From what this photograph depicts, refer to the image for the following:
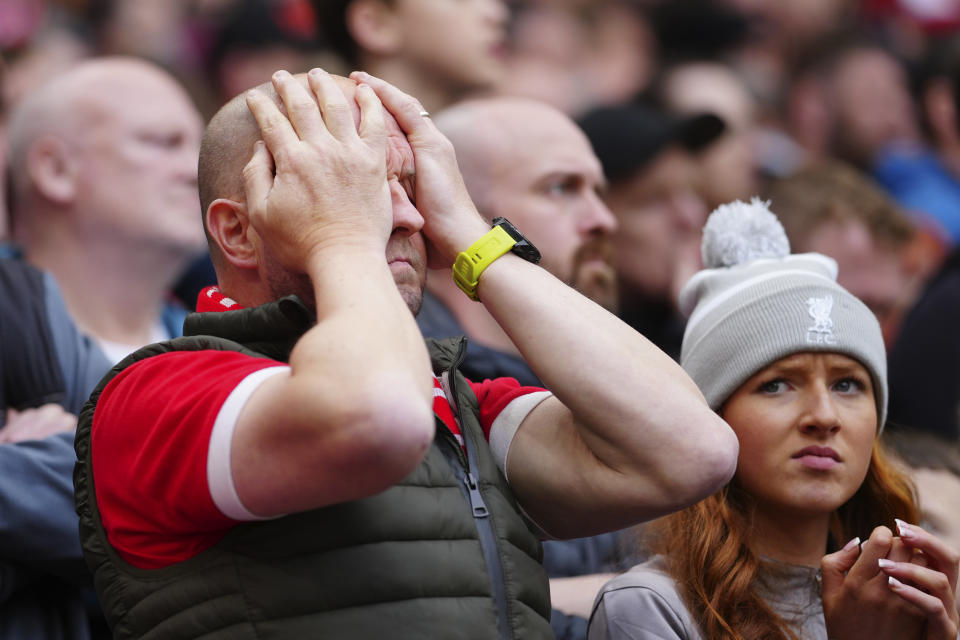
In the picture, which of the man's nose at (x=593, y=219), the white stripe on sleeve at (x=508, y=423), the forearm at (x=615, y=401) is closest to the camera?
the forearm at (x=615, y=401)

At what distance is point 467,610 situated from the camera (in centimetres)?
194

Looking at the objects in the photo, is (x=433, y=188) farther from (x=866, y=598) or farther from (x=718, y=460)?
(x=866, y=598)

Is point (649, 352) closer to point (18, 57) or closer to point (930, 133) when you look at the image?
point (18, 57)

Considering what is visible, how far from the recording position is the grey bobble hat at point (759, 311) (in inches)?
105

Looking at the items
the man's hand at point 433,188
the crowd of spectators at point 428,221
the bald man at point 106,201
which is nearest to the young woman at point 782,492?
the crowd of spectators at point 428,221

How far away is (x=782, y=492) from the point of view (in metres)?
2.65

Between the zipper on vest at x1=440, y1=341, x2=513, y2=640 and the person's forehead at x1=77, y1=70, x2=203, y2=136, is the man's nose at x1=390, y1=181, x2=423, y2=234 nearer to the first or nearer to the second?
the zipper on vest at x1=440, y1=341, x2=513, y2=640

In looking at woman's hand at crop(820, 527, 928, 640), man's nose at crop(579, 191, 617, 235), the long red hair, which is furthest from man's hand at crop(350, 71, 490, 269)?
man's nose at crop(579, 191, 617, 235)

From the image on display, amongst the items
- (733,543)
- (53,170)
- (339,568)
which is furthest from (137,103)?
(339,568)

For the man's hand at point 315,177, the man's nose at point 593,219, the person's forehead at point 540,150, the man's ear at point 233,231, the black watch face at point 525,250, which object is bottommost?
the man's nose at point 593,219

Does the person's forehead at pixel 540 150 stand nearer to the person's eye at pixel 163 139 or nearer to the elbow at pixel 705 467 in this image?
the person's eye at pixel 163 139

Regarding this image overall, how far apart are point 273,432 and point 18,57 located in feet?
14.9

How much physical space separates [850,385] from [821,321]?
0.58 feet

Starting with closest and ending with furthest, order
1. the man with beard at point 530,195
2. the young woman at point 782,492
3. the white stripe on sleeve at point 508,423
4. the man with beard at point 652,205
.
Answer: the white stripe on sleeve at point 508,423
the young woman at point 782,492
the man with beard at point 530,195
the man with beard at point 652,205
